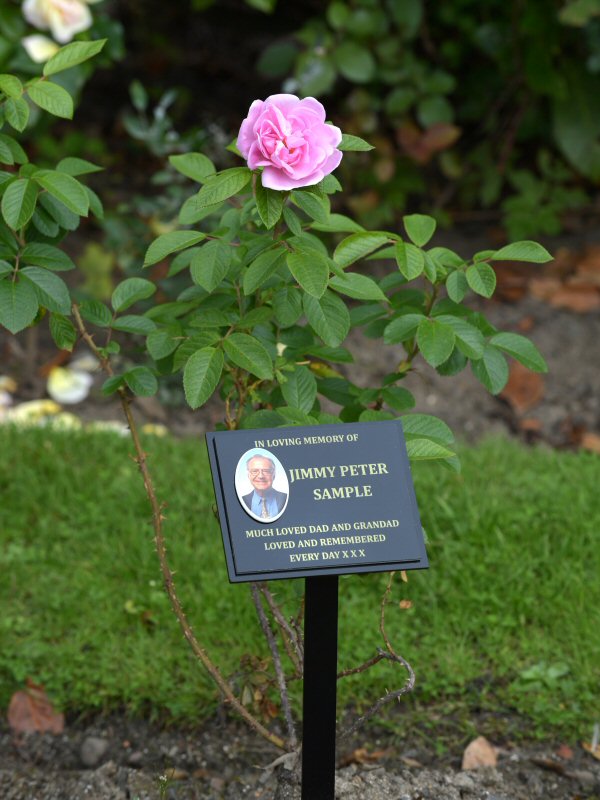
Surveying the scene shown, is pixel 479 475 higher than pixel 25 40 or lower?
lower

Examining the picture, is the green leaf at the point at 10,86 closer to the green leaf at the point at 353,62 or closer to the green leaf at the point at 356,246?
the green leaf at the point at 356,246

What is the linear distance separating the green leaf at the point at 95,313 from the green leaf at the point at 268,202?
1.74 feet

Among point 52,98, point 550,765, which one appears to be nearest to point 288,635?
point 550,765

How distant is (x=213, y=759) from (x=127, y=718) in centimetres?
26

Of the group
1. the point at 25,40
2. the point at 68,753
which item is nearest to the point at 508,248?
the point at 68,753

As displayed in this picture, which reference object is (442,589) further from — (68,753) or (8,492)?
(8,492)

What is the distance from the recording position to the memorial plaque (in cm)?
176

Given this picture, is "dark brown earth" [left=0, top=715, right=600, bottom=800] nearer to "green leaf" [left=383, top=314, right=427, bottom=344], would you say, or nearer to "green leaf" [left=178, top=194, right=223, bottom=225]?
"green leaf" [left=383, top=314, right=427, bottom=344]

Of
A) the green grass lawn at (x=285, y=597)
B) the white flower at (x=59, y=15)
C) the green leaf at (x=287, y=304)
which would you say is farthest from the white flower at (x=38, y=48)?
the green leaf at (x=287, y=304)

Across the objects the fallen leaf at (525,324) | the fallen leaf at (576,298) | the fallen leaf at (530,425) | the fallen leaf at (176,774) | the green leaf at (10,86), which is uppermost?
the green leaf at (10,86)

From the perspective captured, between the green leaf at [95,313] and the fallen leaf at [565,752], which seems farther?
the fallen leaf at [565,752]

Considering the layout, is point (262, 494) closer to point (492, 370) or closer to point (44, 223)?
point (492, 370)

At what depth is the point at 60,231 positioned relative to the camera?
2188mm

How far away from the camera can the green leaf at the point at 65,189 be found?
6.20 feet
